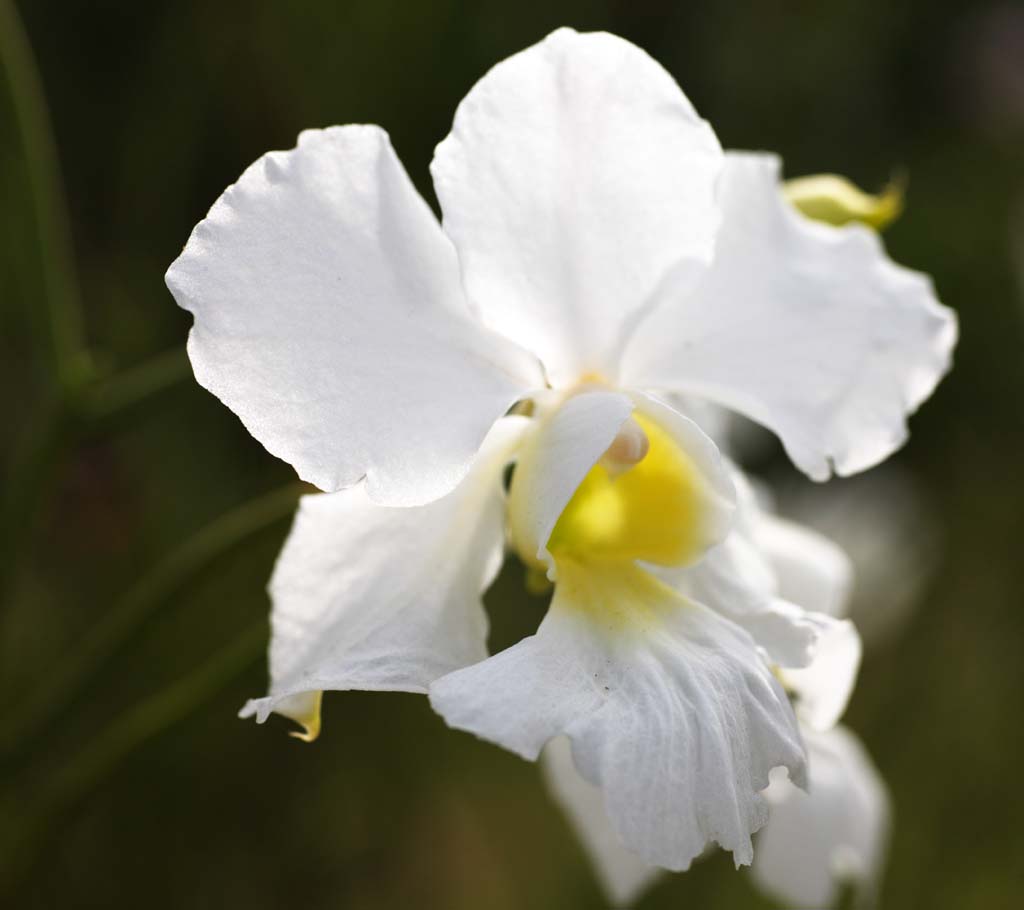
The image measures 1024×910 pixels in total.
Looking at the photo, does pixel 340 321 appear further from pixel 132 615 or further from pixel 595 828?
pixel 595 828

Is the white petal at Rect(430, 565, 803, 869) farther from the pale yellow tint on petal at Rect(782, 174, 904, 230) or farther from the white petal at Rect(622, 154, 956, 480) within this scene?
the pale yellow tint on petal at Rect(782, 174, 904, 230)

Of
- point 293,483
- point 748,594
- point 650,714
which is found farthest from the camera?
point 293,483

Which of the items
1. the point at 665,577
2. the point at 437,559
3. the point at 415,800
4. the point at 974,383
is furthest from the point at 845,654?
the point at 974,383

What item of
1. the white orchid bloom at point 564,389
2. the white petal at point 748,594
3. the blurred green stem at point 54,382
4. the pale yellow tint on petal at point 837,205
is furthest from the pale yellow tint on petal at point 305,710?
the pale yellow tint on petal at point 837,205

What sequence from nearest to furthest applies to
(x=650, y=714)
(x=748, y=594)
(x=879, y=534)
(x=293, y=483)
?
(x=650, y=714)
(x=748, y=594)
(x=293, y=483)
(x=879, y=534)

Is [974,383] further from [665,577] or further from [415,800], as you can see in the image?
[665,577]

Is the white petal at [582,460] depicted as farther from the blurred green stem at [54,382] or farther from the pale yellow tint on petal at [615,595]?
the blurred green stem at [54,382]

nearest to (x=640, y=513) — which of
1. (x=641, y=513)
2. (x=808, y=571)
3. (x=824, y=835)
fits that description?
(x=641, y=513)

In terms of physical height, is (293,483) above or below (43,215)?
below
